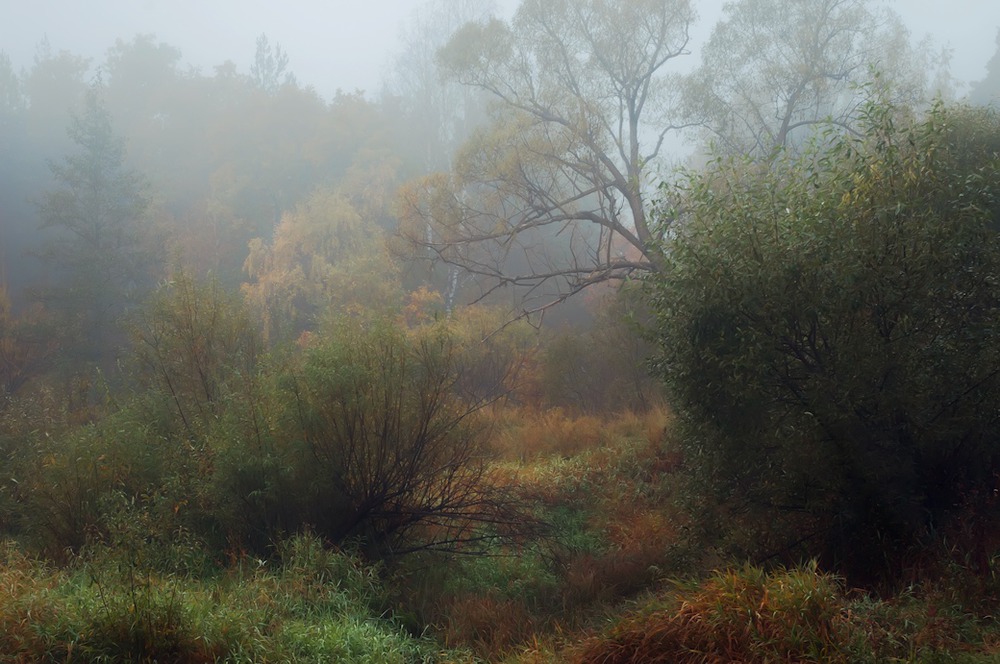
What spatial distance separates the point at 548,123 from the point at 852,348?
43.8 ft

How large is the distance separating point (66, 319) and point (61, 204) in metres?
5.57

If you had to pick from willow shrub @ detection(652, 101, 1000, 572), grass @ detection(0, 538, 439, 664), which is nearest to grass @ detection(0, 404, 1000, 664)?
grass @ detection(0, 538, 439, 664)

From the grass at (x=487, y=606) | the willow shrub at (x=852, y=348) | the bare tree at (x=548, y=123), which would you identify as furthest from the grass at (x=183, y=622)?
the bare tree at (x=548, y=123)

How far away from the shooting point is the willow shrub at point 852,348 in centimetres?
682

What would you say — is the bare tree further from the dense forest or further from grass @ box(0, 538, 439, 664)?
grass @ box(0, 538, 439, 664)

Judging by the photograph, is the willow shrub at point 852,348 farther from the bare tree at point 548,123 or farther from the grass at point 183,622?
the bare tree at point 548,123

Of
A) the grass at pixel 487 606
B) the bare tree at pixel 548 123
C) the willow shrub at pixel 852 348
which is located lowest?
the grass at pixel 487 606

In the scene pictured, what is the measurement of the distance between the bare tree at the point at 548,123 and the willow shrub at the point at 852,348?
10035 mm

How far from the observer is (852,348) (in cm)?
714

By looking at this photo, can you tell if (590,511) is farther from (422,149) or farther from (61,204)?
(422,149)

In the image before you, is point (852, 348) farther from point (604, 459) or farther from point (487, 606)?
point (604, 459)

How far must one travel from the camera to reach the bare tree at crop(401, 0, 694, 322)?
60.4 feet

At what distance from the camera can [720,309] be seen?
7.63 meters

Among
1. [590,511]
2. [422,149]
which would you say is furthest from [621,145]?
[422,149]
